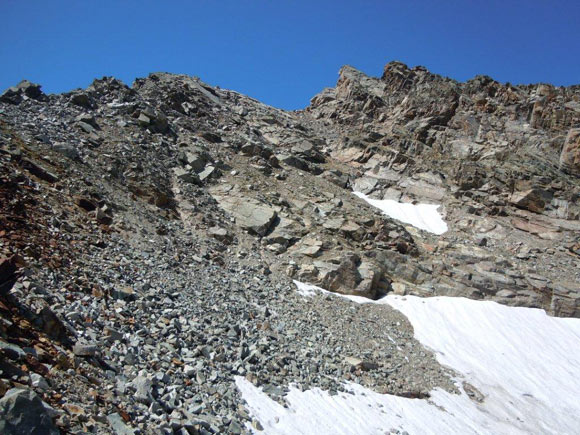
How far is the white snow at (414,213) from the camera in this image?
34.0 m

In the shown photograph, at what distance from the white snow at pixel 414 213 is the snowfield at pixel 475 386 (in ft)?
35.1

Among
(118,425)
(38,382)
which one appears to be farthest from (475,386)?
(38,382)

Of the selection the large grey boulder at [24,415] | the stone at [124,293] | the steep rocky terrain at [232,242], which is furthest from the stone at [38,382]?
the stone at [124,293]

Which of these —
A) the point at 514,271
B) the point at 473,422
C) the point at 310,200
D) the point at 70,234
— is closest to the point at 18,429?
the point at 70,234

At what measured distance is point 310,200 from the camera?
97.4 ft

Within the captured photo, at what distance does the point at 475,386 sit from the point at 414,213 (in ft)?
68.3

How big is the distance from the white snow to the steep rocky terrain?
4.40 ft

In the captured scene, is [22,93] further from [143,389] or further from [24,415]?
[24,415]

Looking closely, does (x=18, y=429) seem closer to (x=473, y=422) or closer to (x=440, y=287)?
(x=473, y=422)

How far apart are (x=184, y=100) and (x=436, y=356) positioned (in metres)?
33.7

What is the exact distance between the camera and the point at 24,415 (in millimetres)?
5371

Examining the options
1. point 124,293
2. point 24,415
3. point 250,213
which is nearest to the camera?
point 24,415

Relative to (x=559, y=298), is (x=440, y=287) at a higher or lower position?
lower

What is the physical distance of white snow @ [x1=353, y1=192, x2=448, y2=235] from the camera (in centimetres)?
3400
